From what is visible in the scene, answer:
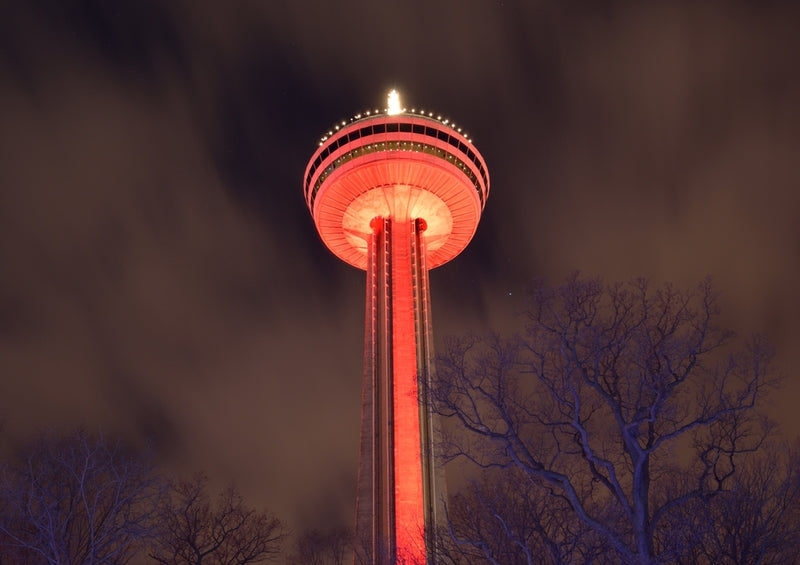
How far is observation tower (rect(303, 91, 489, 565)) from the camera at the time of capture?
5594cm

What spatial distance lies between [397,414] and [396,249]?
1805 centimetres

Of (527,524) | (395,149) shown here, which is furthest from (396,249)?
(527,524)

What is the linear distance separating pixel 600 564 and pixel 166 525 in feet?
99.6

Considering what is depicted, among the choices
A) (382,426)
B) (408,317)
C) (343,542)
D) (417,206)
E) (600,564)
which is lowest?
(600,564)

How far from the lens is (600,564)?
3338 centimetres

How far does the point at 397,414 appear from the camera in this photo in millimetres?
59219

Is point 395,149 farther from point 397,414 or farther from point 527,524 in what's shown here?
point 527,524

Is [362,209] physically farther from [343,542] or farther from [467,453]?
[467,453]

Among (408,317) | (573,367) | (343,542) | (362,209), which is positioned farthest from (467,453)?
(362,209)

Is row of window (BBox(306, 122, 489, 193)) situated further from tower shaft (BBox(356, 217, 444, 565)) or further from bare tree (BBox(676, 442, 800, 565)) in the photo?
bare tree (BBox(676, 442, 800, 565))

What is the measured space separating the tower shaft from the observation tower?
9 cm

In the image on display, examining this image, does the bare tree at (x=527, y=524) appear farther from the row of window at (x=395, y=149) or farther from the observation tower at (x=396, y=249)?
the row of window at (x=395, y=149)

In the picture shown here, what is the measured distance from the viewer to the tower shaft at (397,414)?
179 feet

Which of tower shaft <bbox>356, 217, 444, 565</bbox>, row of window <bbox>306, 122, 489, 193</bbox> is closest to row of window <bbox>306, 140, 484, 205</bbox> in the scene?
row of window <bbox>306, 122, 489, 193</bbox>
